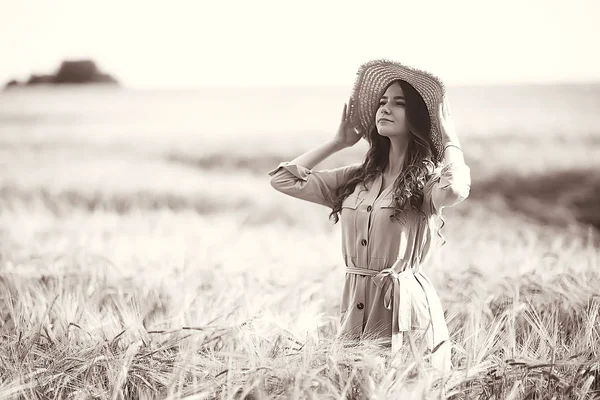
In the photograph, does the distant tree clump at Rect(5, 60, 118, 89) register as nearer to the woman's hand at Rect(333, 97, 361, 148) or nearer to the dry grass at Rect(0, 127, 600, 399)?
the dry grass at Rect(0, 127, 600, 399)

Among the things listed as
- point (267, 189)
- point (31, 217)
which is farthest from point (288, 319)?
point (267, 189)

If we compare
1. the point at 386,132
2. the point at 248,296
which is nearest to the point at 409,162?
the point at 386,132

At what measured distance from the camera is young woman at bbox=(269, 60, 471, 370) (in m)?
2.16

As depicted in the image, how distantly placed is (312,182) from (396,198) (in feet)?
1.18

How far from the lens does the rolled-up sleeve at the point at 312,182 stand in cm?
244

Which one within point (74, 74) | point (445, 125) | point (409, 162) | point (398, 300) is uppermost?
point (445, 125)

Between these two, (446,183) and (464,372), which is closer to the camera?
(464,372)

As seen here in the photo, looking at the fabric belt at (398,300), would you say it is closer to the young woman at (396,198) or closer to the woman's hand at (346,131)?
the young woman at (396,198)

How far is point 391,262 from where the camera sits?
7.24 ft

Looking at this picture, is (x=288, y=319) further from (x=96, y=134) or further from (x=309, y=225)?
(x=96, y=134)

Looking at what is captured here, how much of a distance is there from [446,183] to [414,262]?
302mm

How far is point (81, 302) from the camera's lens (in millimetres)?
2871

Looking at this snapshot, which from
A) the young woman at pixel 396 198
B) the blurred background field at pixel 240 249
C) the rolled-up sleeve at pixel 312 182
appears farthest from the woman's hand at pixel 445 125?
the blurred background field at pixel 240 249

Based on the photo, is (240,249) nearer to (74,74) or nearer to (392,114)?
(392,114)
